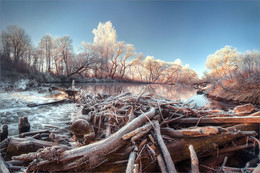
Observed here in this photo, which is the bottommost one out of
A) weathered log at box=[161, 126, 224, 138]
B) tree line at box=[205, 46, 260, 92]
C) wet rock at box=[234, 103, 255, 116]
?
weathered log at box=[161, 126, 224, 138]

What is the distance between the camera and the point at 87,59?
29.7 m

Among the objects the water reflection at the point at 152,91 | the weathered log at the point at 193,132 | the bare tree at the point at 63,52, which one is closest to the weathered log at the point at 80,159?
the weathered log at the point at 193,132

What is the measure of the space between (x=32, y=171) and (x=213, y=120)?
3.28 meters

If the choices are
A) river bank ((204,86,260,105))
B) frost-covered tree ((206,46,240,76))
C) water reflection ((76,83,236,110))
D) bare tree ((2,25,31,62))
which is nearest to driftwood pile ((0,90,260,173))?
water reflection ((76,83,236,110))

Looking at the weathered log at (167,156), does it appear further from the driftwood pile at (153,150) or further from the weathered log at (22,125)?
the weathered log at (22,125)

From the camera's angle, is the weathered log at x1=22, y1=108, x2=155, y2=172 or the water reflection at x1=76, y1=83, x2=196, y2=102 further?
the water reflection at x1=76, y1=83, x2=196, y2=102

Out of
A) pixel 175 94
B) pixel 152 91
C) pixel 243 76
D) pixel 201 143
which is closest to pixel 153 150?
pixel 201 143

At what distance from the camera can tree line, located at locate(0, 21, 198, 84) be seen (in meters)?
16.3

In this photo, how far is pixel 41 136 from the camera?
2814mm

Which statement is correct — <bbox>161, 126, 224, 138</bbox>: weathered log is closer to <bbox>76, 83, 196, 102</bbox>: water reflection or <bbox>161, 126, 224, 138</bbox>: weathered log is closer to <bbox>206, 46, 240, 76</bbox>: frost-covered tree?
<bbox>76, 83, 196, 102</bbox>: water reflection

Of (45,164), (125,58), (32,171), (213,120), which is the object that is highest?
(125,58)

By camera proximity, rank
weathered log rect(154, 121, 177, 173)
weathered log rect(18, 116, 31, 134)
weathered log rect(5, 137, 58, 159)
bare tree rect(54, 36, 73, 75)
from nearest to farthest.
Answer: weathered log rect(154, 121, 177, 173) → weathered log rect(5, 137, 58, 159) → weathered log rect(18, 116, 31, 134) → bare tree rect(54, 36, 73, 75)

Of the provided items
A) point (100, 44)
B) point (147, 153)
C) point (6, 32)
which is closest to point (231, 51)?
point (147, 153)

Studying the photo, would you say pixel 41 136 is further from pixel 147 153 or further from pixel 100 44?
pixel 100 44
